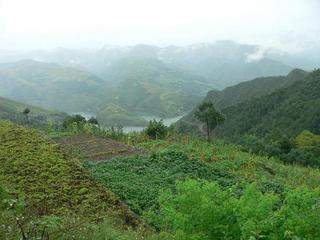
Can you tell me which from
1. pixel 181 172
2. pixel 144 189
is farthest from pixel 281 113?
pixel 144 189

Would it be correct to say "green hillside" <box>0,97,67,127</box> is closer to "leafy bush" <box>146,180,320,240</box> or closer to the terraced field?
the terraced field

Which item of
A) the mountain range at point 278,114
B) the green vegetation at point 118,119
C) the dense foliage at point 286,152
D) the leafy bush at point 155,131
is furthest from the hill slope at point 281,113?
the green vegetation at point 118,119

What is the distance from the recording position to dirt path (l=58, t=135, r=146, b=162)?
56.3 ft

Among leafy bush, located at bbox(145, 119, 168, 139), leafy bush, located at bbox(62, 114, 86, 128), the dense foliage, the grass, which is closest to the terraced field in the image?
the grass

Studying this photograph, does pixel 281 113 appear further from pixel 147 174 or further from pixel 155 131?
pixel 147 174

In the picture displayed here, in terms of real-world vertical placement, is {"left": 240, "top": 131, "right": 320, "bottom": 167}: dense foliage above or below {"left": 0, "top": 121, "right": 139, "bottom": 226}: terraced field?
below

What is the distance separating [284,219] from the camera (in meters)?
5.63

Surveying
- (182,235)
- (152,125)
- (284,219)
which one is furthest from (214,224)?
(152,125)

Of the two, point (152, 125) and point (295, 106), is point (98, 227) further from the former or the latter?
point (295, 106)

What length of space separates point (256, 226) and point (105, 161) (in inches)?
443

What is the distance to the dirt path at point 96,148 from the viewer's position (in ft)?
56.3

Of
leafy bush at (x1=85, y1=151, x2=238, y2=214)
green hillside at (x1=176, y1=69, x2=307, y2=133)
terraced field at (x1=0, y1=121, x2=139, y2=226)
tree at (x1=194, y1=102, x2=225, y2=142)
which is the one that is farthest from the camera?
green hillside at (x1=176, y1=69, x2=307, y2=133)

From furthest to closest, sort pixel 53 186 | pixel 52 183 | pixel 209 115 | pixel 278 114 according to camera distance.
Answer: pixel 278 114, pixel 209 115, pixel 52 183, pixel 53 186

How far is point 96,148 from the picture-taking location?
727 inches
